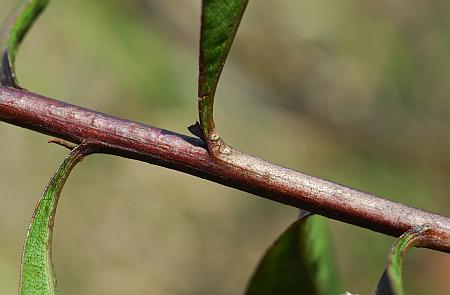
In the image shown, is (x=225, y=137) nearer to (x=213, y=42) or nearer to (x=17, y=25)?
(x=17, y=25)

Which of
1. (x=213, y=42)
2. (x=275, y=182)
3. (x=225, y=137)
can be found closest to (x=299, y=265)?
(x=275, y=182)

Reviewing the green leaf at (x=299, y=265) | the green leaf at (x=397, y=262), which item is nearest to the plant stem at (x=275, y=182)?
the green leaf at (x=397, y=262)

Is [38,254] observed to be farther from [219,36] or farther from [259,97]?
[259,97]

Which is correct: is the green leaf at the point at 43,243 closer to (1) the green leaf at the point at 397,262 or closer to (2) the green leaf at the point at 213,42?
(2) the green leaf at the point at 213,42

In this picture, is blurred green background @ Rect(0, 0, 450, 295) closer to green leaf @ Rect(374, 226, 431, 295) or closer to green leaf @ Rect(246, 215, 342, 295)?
green leaf @ Rect(246, 215, 342, 295)

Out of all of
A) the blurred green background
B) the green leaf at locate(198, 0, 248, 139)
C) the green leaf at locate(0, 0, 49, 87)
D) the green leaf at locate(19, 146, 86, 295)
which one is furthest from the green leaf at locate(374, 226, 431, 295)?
the blurred green background
